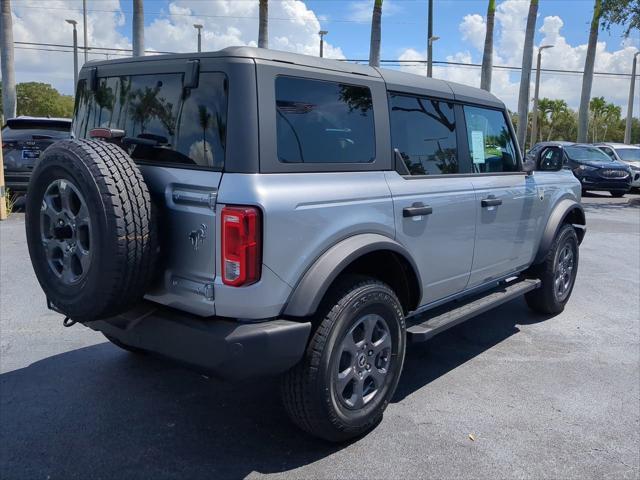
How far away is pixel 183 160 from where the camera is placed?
9.82 feet

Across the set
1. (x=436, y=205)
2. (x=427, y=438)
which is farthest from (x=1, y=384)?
(x=436, y=205)

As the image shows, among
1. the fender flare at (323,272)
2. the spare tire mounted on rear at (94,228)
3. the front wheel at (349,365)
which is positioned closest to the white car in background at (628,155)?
the front wheel at (349,365)

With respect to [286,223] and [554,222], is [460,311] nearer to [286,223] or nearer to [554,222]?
[554,222]

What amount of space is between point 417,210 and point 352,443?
1.45 meters

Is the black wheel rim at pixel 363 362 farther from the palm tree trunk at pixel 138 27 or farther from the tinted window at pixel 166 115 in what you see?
the palm tree trunk at pixel 138 27

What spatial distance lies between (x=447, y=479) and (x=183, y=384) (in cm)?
194

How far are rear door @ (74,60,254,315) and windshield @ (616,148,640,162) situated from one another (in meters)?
19.8

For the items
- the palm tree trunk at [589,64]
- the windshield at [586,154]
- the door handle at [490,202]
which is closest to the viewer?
the door handle at [490,202]

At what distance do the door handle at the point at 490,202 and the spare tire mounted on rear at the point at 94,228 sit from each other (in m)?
2.53

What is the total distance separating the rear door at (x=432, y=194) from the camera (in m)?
3.62

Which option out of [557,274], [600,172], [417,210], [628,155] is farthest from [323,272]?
[628,155]

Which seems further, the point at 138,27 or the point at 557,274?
the point at 138,27

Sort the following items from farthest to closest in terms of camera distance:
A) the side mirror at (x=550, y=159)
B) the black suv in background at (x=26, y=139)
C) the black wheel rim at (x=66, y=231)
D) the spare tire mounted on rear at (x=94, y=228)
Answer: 1. the black suv in background at (x=26, y=139)
2. the side mirror at (x=550, y=159)
3. the black wheel rim at (x=66, y=231)
4. the spare tire mounted on rear at (x=94, y=228)

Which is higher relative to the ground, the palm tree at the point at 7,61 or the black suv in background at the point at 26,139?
the palm tree at the point at 7,61
